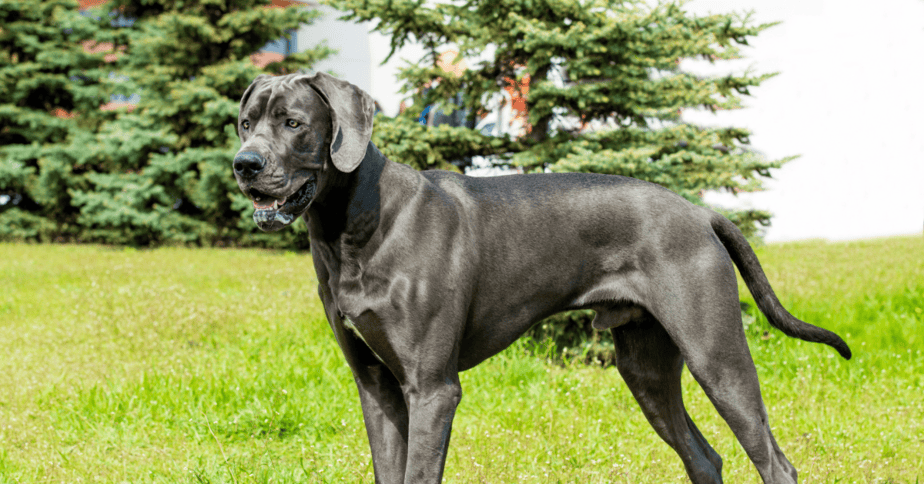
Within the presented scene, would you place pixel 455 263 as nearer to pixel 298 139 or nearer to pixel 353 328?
pixel 353 328

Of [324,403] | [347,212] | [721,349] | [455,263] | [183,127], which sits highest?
[347,212]

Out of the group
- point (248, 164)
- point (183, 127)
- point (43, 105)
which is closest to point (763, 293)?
point (248, 164)

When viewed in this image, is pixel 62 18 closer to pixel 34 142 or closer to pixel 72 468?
pixel 34 142

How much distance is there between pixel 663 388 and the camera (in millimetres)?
2959

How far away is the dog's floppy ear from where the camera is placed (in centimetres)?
231

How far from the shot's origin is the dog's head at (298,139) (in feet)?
7.30

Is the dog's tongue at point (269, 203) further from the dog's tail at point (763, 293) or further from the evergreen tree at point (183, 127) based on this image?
the evergreen tree at point (183, 127)

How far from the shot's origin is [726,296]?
2576 millimetres

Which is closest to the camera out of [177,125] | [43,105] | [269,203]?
[269,203]

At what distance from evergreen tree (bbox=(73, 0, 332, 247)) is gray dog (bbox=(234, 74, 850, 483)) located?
1096cm

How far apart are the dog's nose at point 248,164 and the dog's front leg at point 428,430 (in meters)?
0.90

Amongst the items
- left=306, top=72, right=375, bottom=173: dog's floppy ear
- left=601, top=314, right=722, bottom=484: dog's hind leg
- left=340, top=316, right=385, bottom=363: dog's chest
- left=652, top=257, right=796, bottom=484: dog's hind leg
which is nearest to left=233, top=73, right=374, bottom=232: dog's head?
left=306, top=72, right=375, bottom=173: dog's floppy ear

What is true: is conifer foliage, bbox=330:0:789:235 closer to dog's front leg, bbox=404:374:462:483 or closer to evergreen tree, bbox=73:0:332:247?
dog's front leg, bbox=404:374:462:483

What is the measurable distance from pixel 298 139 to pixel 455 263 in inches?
27.2
